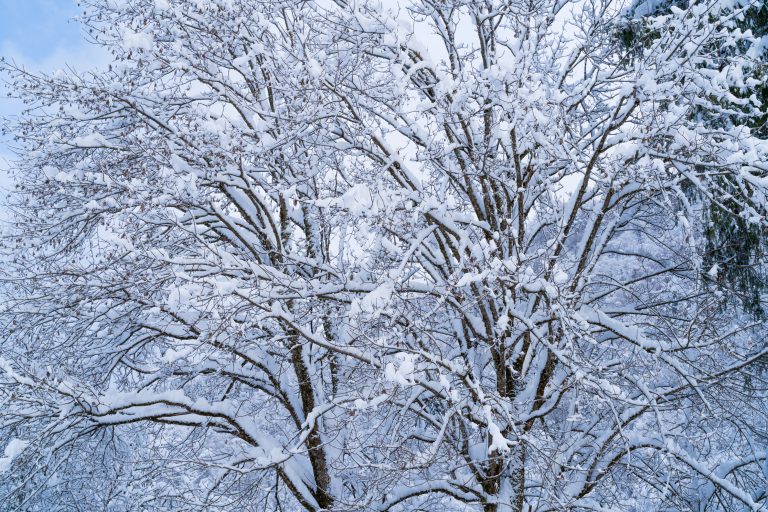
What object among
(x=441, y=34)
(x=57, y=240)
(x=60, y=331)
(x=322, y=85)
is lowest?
(x=60, y=331)

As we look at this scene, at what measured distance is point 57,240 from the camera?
20.5 ft

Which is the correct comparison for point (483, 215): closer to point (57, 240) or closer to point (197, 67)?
point (197, 67)

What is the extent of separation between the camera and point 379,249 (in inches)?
207

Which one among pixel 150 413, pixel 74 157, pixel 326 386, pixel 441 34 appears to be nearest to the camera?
pixel 150 413

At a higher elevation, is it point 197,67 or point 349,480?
point 197,67

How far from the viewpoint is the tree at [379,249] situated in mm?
4539

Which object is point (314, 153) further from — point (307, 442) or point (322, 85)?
point (307, 442)

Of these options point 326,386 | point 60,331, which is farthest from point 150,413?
point 326,386

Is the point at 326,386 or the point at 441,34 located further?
the point at 326,386

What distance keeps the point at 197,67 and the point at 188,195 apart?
5.09 feet

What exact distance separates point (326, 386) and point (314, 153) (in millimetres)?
3225

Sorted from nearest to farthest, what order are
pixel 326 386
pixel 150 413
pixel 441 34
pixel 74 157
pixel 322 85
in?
1. pixel 322 85
2. pixel 150 413
3. pixel 441 34
4. pixel 74 157
5. pixel 326 386

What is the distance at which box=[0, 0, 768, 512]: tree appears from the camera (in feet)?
14.9

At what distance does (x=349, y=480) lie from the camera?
6719mm
